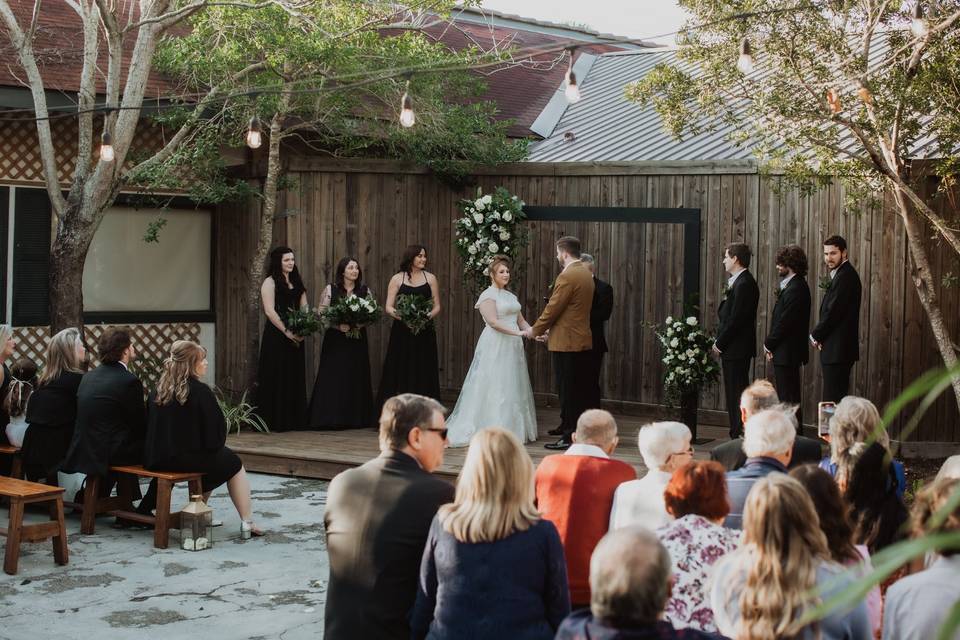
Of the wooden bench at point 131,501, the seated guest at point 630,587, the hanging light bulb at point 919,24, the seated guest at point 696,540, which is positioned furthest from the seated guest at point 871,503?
the wooden bench at point 131,501

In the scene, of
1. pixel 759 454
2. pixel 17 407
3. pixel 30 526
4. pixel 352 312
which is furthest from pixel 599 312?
pixel 759 454

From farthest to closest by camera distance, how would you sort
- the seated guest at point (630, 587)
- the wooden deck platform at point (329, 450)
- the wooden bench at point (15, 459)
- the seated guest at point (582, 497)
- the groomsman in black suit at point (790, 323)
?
the wooden deck platform at point (329, 450) → the groomsman in black suit at point (790, 323) → the wooden bench at point (15, 459) → the seated guest at point (582, 497) → the seated guest at point (630, 587)

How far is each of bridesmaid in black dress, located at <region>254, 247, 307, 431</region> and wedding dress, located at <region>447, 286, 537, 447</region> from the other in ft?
5.59

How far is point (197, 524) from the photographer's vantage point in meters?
7.12

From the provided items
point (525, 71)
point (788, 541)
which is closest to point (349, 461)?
point (788, 541)

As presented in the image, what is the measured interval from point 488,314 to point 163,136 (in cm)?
369

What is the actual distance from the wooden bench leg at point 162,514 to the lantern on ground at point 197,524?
96mm

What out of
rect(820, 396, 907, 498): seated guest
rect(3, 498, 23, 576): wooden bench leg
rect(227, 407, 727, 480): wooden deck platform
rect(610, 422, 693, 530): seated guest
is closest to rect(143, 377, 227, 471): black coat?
rect(3, 498, 23, 576): wooden bench leg

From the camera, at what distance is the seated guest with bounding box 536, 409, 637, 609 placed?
4.24 m

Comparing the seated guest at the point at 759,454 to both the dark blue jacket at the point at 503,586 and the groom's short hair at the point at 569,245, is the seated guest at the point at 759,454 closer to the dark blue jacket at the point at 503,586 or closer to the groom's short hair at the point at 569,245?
the dark blue jacket at the point at 503,586

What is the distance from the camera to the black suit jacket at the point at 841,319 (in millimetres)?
8594

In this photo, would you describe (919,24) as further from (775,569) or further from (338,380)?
(338,380)

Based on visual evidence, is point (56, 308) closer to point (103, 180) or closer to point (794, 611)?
point (103, 180)

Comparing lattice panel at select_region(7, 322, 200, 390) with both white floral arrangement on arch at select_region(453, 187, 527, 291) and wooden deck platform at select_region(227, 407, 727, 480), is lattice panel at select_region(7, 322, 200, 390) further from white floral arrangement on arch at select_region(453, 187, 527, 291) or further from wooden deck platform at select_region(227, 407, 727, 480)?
white floral arrangement on arch at select_region(453, 187, 527, 291)
